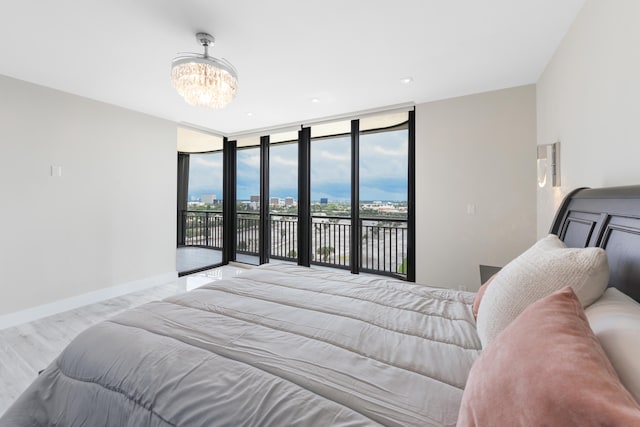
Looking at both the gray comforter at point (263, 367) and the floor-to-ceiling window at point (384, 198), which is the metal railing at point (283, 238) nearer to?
the floor-to-ceiling window at point (384, 198)

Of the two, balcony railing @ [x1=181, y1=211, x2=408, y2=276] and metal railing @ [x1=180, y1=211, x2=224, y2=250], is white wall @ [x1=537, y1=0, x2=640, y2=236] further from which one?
metal railing @ [x1=180, y1=211, x2=224, y2=250]

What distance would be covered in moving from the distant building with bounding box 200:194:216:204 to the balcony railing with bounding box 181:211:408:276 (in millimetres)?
831

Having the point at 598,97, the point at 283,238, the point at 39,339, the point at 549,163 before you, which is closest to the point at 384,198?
the point at 549,163

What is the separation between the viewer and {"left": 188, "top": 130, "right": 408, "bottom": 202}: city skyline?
3846mm

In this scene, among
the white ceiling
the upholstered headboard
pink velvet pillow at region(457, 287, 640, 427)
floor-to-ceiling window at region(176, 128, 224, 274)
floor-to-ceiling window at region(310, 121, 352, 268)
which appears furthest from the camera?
floor-to-ceiling window at region(176, 128, 224, 274)

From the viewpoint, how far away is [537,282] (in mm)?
926

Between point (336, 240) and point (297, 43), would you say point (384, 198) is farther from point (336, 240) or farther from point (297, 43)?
point (297, 43)

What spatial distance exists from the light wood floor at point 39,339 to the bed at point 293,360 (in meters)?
1.24

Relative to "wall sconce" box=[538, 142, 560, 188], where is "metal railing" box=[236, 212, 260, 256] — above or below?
below

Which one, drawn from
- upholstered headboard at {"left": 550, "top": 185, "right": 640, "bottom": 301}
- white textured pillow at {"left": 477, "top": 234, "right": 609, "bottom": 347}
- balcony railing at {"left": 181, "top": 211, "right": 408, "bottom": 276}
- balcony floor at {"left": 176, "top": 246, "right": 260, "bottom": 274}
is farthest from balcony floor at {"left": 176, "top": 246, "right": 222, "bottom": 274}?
upholstered headboard at {"left": 550, "top": 185, "right": 640, "bottom": 301}

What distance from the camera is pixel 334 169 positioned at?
4340mm

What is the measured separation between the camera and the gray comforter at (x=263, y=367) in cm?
82

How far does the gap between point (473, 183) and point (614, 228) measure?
2125 mm

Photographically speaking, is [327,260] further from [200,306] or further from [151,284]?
[200,306]
